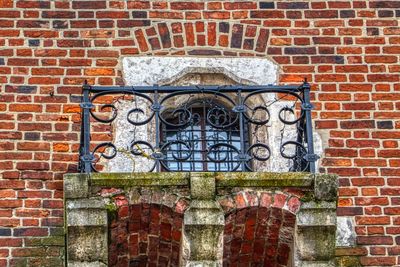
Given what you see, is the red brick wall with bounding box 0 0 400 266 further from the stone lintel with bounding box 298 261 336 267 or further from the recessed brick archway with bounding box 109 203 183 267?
the stone lintel with bounding box 298 261 336 267

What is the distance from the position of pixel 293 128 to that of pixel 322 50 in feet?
2.76

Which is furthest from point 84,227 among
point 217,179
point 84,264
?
point 217,179

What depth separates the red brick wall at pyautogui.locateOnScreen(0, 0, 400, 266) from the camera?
10.9 metres

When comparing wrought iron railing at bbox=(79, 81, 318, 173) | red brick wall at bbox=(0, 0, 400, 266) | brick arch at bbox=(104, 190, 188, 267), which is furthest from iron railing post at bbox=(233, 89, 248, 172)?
red brick wall at bbox=(0, 0, 400, 266)

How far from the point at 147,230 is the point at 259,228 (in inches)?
33.0

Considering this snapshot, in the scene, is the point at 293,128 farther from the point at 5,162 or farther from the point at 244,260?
the point at 5,162

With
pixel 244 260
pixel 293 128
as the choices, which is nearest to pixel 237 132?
pixel 293 128

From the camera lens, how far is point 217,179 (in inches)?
395

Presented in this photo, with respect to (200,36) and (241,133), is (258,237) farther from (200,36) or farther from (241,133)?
(200,36)

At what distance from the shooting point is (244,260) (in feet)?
34.6

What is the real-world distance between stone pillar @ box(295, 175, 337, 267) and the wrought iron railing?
9.3 inches

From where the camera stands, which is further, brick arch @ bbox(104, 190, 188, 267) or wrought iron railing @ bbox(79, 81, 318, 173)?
wrought iron railing @ bbox(79, 81, 318, 173)

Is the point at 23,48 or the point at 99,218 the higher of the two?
the point at 23,48

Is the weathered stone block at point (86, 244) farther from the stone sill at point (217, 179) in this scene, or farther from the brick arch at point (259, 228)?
the brick arch at point (259, 228)
